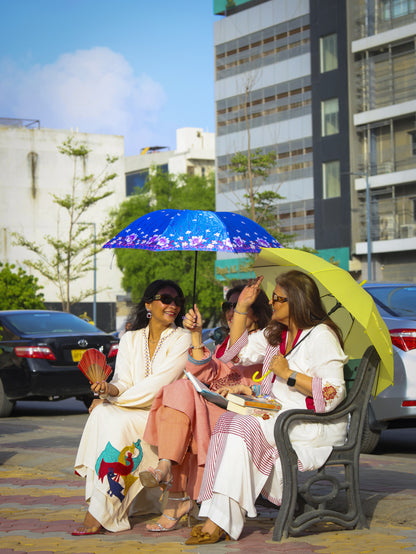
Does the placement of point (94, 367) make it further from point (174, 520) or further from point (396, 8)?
point (396, 8)

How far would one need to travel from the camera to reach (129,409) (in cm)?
600

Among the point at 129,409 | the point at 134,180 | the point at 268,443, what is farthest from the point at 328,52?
the point at 268,443

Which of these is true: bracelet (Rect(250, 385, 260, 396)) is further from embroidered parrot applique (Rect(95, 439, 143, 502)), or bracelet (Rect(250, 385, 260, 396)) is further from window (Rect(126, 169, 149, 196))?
window (Rect(126, 169, 149, 196))

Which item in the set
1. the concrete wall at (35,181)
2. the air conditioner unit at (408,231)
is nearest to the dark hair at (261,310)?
the air conditioner unit at (408,231)

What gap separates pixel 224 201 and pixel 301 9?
13438mm

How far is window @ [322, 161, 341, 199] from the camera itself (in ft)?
173

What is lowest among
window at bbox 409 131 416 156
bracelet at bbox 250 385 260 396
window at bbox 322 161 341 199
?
bracelet at bbox 250 385 260 396

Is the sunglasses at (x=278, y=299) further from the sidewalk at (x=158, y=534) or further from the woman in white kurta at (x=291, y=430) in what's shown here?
the sidewalk at (x=158, y=534)

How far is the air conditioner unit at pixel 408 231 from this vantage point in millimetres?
47281

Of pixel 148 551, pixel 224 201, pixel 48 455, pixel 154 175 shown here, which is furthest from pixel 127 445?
pixel 154 175

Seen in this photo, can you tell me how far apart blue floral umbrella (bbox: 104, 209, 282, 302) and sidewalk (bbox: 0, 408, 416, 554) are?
1.81 meters

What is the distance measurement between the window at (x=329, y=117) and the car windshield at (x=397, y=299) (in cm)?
4373

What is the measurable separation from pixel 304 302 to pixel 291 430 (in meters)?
0.77

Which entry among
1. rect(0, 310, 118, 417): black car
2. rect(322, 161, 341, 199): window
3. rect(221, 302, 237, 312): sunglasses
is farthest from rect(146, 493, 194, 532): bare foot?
rect(322, 161, 341, 199): window
